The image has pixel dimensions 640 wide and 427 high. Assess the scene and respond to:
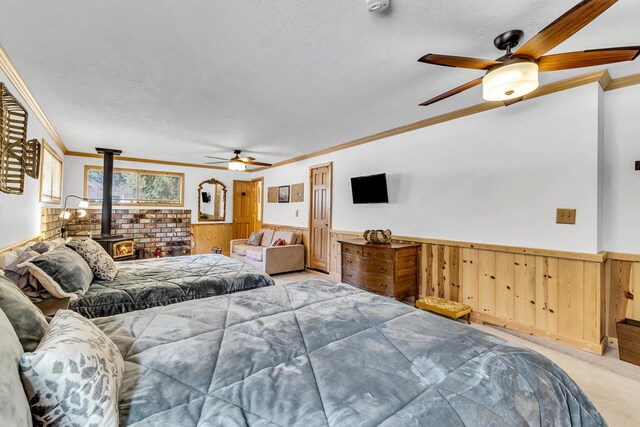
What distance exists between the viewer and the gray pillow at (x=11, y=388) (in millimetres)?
562

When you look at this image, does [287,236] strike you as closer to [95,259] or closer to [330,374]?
[95,259]

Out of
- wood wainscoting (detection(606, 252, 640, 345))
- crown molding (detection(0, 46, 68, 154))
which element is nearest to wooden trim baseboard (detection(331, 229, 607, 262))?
wood wainscoting (detection(606, 252, 640, 345))

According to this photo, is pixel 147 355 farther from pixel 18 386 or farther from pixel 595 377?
pixel 595 377

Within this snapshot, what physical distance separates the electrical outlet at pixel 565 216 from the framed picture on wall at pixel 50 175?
5.83 m

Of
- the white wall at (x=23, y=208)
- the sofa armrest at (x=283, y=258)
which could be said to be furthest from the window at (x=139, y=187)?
the sofa armrest at (x=283, y=258)

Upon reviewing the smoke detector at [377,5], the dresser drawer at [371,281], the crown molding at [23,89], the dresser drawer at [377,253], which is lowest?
the dresser drawer at [371,281]

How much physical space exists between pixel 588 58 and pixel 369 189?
2.83 meters

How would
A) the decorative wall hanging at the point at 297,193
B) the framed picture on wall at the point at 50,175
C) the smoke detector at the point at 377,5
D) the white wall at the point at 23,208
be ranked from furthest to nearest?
1. the decorative wall hanging at the point at 297,193
2. the framed picture on wall at the point at 50,175
3. the white wall at the point at 23,208
4. the smoke detector at the point at 377,5

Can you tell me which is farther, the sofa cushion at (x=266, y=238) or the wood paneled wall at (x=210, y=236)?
the wood paneled wall at (x=210, y=236)

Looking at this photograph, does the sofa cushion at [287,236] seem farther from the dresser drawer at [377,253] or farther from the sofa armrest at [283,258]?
the dresser drawer at [377,253]

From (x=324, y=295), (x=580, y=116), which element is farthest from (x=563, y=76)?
(x=324, y=295)

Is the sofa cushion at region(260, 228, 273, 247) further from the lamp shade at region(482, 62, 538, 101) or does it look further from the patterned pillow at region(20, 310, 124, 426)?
the patterned pillow at region(20, 310, 124, 426)

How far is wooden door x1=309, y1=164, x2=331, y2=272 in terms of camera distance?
5.37 metres

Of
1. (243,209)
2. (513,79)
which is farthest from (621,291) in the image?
(243,209)
